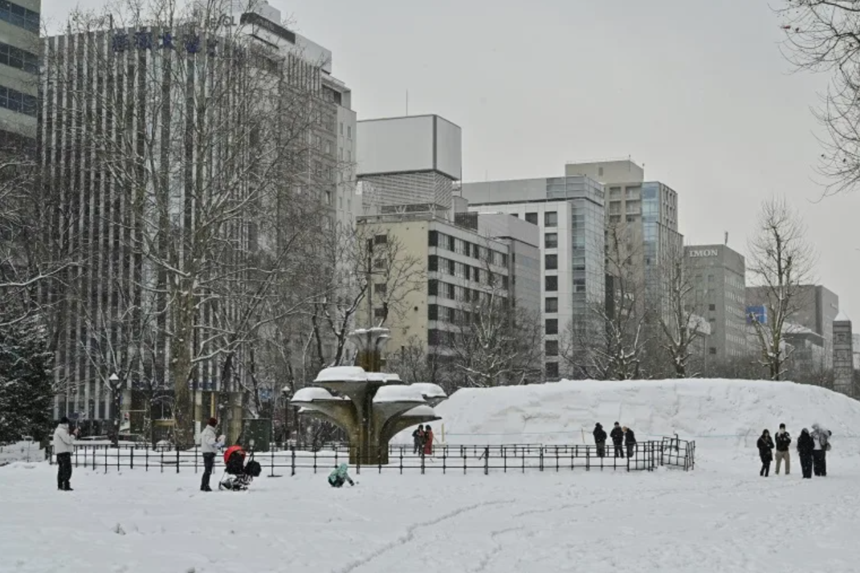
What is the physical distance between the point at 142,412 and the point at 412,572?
7250 centimetres

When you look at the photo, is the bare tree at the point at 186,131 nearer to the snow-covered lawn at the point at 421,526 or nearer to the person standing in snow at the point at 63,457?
the snow-covered lawn at the point at 421,526

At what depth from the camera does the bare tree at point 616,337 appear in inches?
2618

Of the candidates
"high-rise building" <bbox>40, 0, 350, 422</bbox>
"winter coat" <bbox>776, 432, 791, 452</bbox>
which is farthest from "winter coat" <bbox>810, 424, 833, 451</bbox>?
"high-rise building" <bbox>40, 0, 350, 422</bbox>

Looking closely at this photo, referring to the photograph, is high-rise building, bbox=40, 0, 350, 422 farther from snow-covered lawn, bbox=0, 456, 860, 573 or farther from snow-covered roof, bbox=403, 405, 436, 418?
snow-covered lawn, bbox=0, 456, 860, 573

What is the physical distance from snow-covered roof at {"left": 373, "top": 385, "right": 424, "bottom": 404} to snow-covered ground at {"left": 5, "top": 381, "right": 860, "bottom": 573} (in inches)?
146

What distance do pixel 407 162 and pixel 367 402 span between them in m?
97.2

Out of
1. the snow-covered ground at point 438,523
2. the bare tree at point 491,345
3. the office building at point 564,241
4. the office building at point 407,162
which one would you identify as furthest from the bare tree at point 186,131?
the office building at point 564,241

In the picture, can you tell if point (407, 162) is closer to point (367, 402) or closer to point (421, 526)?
point (367, 402)

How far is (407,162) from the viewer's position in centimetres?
13262

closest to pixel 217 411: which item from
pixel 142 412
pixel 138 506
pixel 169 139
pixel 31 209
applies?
pixel 142 412

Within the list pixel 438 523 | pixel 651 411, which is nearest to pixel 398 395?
pixel 438 523

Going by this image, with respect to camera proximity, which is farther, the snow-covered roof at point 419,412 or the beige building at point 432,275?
the beige building at point 432,275

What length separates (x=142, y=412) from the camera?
8375cm

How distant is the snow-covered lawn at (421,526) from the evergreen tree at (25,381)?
60.1ft
